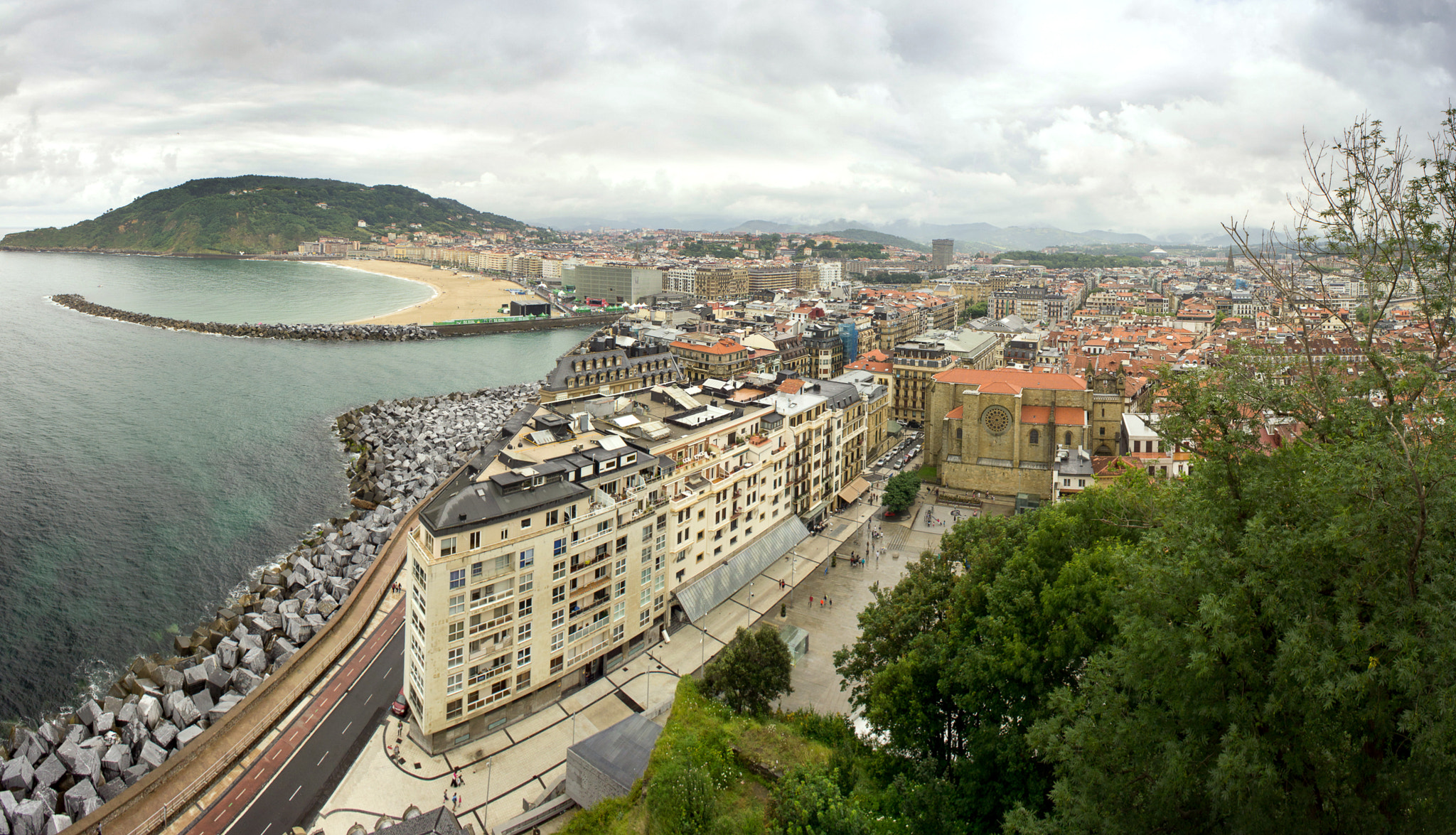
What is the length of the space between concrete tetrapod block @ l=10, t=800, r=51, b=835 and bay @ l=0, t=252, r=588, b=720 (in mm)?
6977

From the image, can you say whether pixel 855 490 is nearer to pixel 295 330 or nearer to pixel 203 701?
pixel 203 701

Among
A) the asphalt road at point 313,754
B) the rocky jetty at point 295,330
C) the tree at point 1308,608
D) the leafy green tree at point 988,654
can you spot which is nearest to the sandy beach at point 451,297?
the rocky jetty at point 295,330

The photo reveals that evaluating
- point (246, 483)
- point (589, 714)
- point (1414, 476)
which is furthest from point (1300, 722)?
point (246, 483)

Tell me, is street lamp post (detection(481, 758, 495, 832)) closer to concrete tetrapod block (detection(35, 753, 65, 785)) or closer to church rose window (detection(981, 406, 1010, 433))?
concrete tetrapod block (detection(35, 753, 65, 785))

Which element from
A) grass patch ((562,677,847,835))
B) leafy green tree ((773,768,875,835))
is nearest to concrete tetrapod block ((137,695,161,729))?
grass patch ((562,677,847,835))

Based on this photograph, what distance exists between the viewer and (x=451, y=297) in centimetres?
14075

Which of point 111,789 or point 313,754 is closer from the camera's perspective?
point 111,789

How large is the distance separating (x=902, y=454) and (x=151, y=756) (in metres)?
38.4

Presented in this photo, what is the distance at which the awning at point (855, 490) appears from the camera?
123 ft

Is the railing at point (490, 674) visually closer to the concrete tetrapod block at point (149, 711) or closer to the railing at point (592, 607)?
the railing at point (592, 607)

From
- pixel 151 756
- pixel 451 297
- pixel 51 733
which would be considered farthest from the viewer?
pixel 451 297

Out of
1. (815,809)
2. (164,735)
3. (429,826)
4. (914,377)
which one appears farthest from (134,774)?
(914,377)

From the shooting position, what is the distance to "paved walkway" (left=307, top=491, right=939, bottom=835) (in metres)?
18.7

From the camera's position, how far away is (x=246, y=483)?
1677 inches
